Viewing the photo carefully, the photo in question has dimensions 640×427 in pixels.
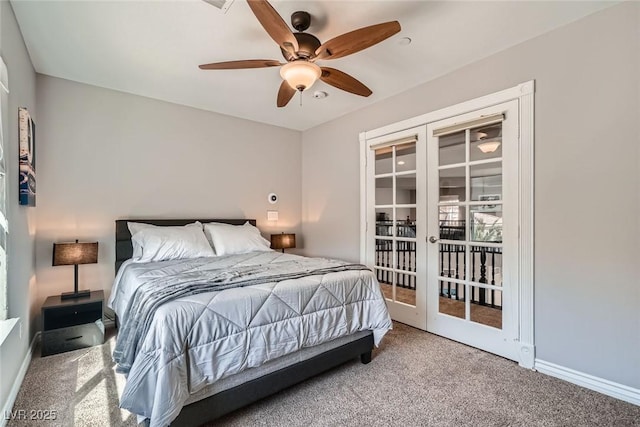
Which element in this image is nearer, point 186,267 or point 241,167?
point 186,267

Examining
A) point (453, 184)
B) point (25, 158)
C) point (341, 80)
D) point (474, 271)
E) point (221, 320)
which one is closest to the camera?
point (221, 320)

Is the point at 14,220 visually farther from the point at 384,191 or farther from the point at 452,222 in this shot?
the point at 452,222

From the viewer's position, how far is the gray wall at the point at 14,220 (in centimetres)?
195

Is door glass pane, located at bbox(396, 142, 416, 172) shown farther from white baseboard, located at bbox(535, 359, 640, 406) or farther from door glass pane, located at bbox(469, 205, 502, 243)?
white baseboard, located at bbox(535, 359, 640, 406)

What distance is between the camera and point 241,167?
172 inches

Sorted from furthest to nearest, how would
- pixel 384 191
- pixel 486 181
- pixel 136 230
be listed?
pixel 384 191
pixel 136 230
pixel 486 181

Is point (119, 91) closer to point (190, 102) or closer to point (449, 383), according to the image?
point (190, 102)

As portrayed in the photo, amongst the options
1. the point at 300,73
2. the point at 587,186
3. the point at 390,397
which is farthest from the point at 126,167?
the point at 587,186

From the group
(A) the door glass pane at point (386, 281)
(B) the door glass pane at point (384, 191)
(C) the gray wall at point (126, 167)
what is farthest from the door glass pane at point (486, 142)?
(C) the gray wall at point (126, 167)

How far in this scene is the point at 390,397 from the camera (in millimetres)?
2068

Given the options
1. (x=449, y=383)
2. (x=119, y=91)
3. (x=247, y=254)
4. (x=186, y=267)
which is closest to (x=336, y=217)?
(x=247, y=254)

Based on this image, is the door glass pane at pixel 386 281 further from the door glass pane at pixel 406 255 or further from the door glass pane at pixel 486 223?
the door glass pane at pixel 486 223

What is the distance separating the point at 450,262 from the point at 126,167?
3606mm

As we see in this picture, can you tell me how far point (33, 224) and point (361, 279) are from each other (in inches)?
Answer: 118
